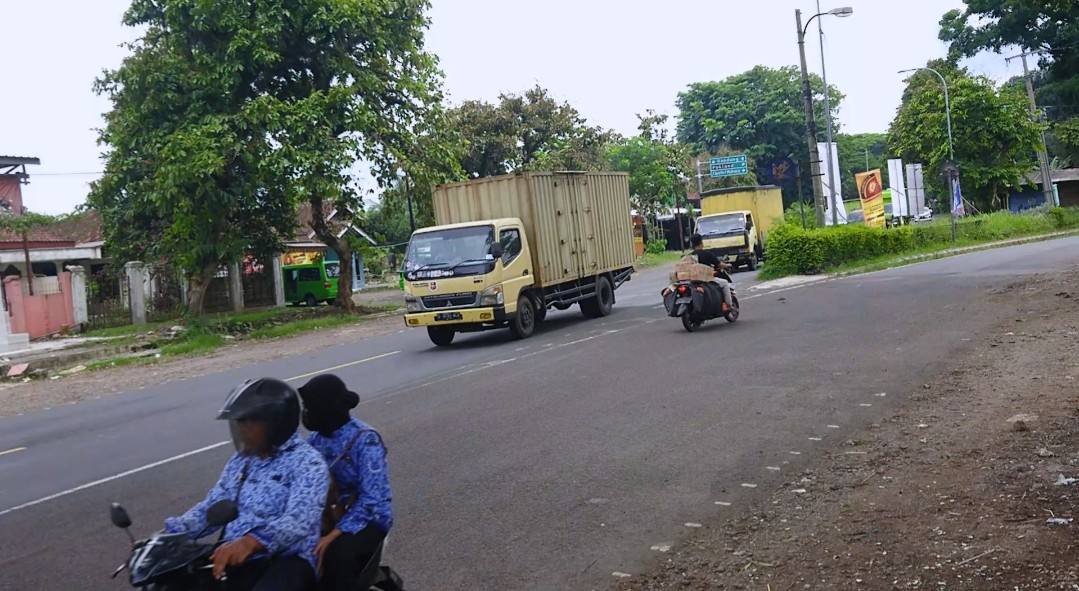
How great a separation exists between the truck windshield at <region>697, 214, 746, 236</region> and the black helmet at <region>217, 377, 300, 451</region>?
3190cm

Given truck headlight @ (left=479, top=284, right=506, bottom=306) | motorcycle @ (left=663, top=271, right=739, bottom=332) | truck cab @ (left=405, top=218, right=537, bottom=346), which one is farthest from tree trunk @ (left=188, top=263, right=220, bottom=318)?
motorcycle @ (left=663, top=271, right=739, bottom=332)

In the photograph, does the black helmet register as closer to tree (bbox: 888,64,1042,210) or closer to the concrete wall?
the concrete wall

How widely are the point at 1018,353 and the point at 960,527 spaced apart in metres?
6.95

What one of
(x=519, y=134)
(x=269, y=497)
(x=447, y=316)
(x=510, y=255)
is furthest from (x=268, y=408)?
(x=519, y=134)

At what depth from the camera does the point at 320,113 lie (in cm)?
2664

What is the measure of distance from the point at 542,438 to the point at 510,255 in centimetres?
889

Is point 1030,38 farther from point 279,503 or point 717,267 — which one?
point 279,503

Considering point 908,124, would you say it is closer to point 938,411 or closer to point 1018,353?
point 1018,353

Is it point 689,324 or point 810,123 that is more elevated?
point 810,123

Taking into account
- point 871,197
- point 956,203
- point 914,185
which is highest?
point 914,185

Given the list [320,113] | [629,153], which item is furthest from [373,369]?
[629,153]

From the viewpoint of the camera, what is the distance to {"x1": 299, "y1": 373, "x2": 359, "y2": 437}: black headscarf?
401 cm

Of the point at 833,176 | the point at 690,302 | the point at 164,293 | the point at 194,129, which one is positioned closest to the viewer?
the point at 690,302

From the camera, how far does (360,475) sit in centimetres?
403
